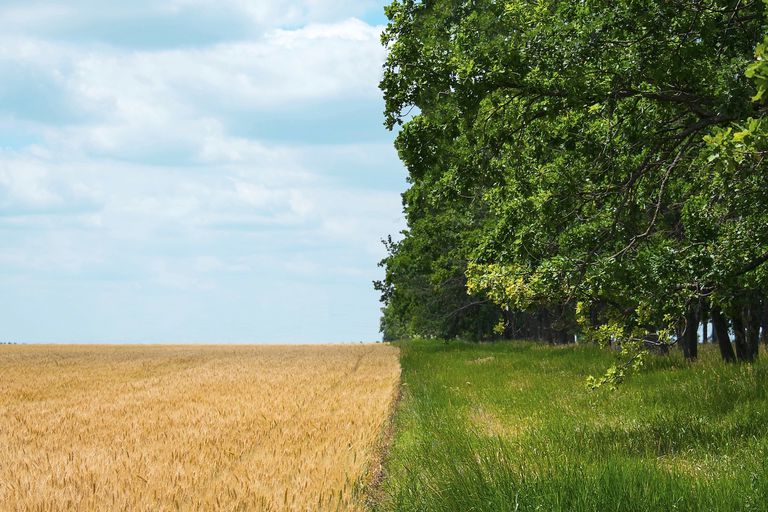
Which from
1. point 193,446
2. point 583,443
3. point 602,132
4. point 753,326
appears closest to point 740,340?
point 753,326

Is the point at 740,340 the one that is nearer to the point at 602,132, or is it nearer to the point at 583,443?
the point at 602,132

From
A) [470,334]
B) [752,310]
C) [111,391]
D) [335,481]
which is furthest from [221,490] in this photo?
[470,334]

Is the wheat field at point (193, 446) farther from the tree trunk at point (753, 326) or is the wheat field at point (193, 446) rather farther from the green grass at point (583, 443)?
the tree trunk at point (753, 326)

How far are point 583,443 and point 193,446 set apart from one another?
19.8 ft

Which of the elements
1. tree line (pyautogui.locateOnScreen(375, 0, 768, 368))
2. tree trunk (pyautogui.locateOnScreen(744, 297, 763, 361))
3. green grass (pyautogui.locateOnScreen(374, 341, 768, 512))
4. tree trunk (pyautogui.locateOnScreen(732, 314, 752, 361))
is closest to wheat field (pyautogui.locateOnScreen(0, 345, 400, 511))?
green grass (pyautogui.locateOnScreen(374, 341, 768, 512))

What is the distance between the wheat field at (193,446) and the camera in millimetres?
8258

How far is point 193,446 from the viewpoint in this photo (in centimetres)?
1186

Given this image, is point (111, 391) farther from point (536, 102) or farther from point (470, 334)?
point (470, 334)

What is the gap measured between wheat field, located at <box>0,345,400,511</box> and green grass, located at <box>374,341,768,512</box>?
863mm

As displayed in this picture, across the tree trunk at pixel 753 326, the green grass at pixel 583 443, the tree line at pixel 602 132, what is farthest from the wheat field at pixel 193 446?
the tree trunk at pixel 753 326

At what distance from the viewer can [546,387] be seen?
17.8 m

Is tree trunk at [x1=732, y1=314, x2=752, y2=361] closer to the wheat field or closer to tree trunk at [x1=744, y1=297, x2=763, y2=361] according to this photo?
tree trunk at [x1=744, y1=297, x2=763, y2=361]

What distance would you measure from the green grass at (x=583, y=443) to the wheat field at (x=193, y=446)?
2.83 ft

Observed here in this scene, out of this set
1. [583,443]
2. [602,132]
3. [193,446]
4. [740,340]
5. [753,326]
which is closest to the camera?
[583,443]
